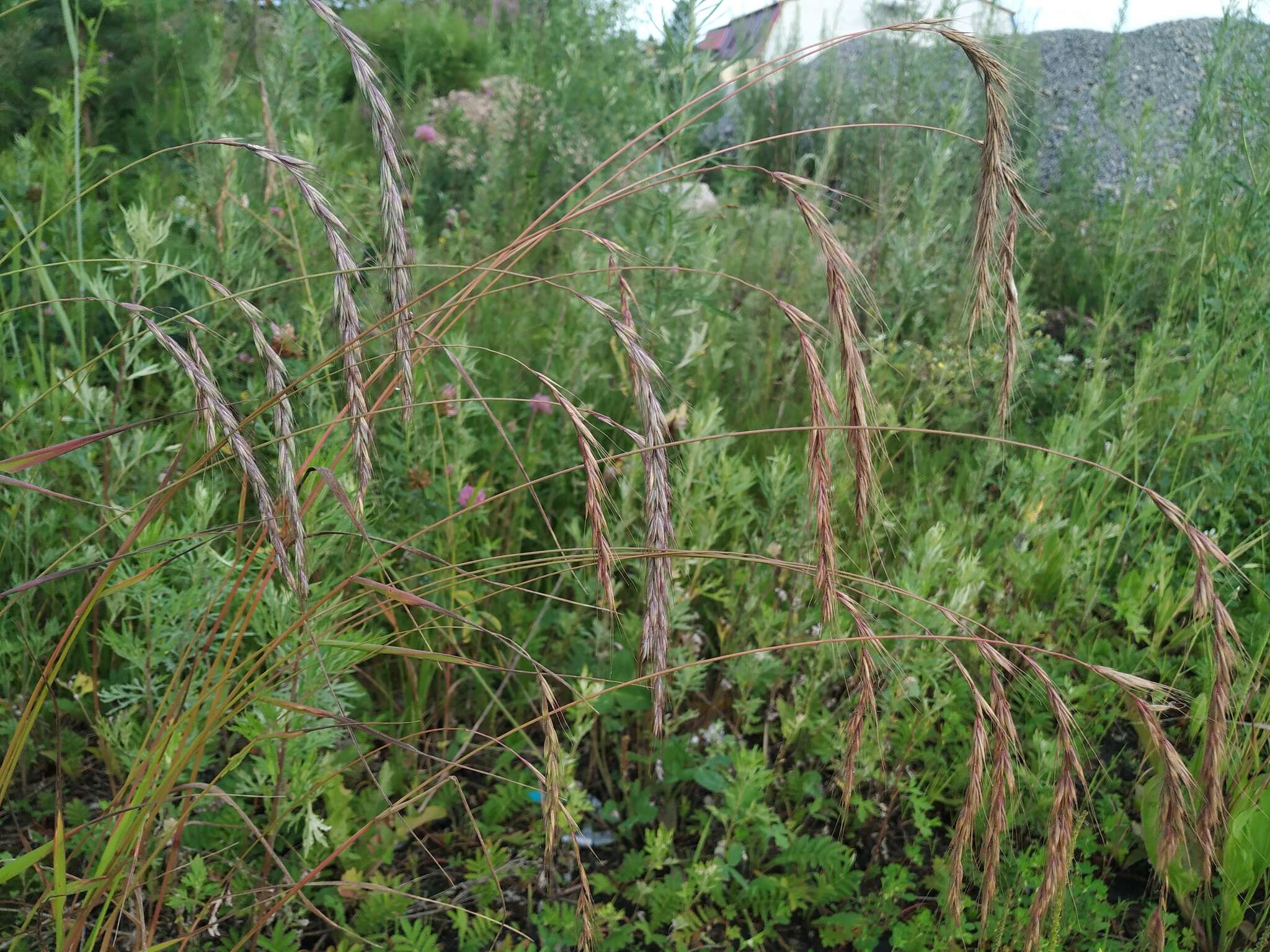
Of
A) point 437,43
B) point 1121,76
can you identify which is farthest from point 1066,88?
point 437,43

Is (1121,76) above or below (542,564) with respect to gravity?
above

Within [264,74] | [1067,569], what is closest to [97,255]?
[264,74]

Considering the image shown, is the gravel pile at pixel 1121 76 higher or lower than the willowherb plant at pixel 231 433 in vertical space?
higher

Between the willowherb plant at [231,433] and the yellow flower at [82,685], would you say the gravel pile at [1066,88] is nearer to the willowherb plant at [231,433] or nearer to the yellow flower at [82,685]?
the willowherb plant at [231,433]

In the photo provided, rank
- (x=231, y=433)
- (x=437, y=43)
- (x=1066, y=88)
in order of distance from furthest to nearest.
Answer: (x=437, y=43) < (x=1066, y=88) < (x=231, y=433)

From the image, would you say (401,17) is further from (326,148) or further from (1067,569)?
(1067,569)

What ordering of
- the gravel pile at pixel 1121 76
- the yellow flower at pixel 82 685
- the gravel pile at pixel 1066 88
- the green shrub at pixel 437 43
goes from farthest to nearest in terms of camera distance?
the green shrub at pixel 437 43 < the gravel pile at pixel 1121 76 < the gravel pile at pixel 1066 88 < the yellow flower at pixel 82 685

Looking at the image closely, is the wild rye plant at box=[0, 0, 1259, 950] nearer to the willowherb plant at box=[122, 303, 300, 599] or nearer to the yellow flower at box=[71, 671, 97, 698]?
the willowherb plant at box=[122, 303, 300, 599]

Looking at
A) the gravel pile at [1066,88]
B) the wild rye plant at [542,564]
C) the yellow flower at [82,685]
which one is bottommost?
the yellow flower at [82,685]

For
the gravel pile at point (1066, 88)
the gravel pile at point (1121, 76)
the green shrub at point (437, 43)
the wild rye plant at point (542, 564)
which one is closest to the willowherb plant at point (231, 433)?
the wild rye plant at point (542, 564)

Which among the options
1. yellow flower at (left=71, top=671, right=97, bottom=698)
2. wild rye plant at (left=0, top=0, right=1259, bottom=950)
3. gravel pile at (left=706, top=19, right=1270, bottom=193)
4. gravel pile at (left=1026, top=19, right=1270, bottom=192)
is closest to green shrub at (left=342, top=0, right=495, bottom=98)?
gravel pile at (left=706, top=19, right=1270, bottom=193)

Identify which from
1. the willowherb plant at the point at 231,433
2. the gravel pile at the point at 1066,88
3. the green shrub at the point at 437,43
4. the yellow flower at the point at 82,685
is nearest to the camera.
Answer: the willowherb plant at the point at 231,433

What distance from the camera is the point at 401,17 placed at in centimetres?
970

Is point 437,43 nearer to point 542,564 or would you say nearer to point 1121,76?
point 1121,76
